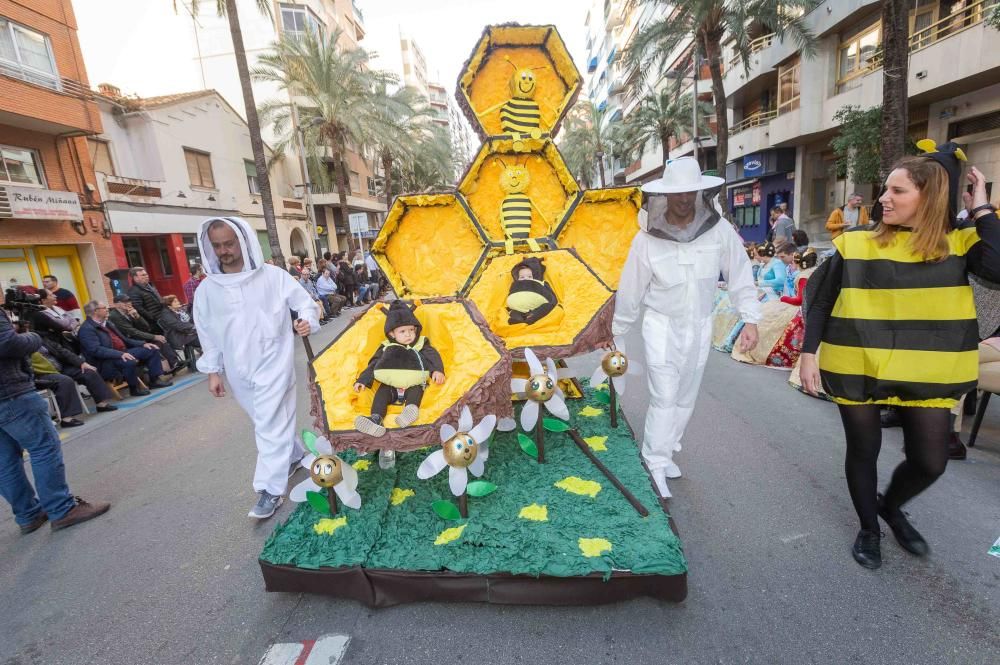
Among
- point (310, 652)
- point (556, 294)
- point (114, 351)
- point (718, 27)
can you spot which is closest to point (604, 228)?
point (556, 294)

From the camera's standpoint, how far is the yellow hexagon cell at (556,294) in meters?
3.47

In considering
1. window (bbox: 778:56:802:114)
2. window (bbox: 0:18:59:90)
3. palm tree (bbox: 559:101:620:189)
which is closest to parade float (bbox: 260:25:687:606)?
window (bbox: 0:18:59:90)

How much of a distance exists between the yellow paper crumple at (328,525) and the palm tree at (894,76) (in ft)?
26.3

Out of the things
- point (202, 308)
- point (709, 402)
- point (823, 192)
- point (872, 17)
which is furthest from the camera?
point (823, 192)

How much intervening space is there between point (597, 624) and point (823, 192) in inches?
802

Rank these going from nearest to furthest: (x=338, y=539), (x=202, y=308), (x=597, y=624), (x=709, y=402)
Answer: (x=597, y=624) → (x=338, y=539) → (x=202, y=308) → (x=709, y=402)

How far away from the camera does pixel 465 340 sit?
2.98m

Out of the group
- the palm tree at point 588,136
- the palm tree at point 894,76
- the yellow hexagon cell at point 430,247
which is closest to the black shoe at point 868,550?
the yellow hexagon cell at point 430,247

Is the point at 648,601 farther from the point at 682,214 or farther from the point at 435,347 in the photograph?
the point at 682,214

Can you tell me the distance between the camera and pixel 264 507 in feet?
9.93

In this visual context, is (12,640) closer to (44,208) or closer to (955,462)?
(955,462)

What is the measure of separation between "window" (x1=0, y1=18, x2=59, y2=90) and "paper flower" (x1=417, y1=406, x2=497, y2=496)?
537 inches

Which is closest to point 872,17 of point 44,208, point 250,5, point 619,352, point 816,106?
point 816,106

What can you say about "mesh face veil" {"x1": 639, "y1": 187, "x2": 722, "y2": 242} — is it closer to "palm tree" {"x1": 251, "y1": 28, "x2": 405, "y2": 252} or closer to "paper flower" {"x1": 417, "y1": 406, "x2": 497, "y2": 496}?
"paper flower" {"x1": 417, "y1": 406, "x2": 497, "y2": 496}
